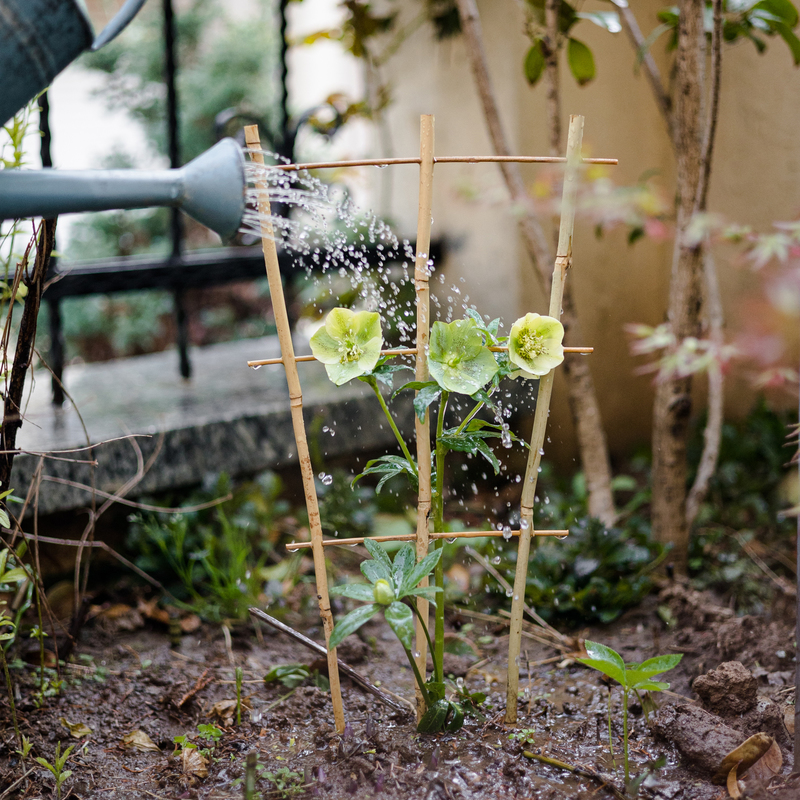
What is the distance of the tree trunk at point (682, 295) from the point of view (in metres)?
1.61

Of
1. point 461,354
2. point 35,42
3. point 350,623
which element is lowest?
point 350,623

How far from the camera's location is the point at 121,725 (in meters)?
1.34

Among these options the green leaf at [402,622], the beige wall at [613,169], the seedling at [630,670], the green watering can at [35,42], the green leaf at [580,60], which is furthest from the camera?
the beige wall at [613,169]

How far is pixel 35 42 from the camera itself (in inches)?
33.3

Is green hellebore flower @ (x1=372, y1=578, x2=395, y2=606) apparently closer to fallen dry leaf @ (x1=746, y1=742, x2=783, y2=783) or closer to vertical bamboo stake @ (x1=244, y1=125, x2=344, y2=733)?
vertical bamboo stake @ (x1=244, y1=125, x2=344, y2=733)

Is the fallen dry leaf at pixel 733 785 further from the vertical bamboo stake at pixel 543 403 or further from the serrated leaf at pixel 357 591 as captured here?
the serrated leaf at pixel 357 591

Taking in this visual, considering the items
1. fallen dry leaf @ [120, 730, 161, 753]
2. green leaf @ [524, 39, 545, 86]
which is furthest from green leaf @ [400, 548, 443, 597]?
green leaf @ [524, 39, 545, 86]

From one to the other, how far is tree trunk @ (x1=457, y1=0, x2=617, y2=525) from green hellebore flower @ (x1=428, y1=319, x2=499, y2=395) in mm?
788

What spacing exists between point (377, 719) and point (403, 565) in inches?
14.3

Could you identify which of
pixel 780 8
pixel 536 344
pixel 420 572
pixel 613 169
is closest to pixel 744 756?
pixel 420 572

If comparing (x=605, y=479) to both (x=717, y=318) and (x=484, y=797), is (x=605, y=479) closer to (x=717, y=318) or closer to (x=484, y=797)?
(x=717, y=318)

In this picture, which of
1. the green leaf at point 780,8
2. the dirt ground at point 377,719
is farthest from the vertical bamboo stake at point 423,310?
the green leaf at point 780,8

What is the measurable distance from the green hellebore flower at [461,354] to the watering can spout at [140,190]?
0.34 metres

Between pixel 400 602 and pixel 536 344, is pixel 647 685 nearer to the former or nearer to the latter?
pixel 400 602
